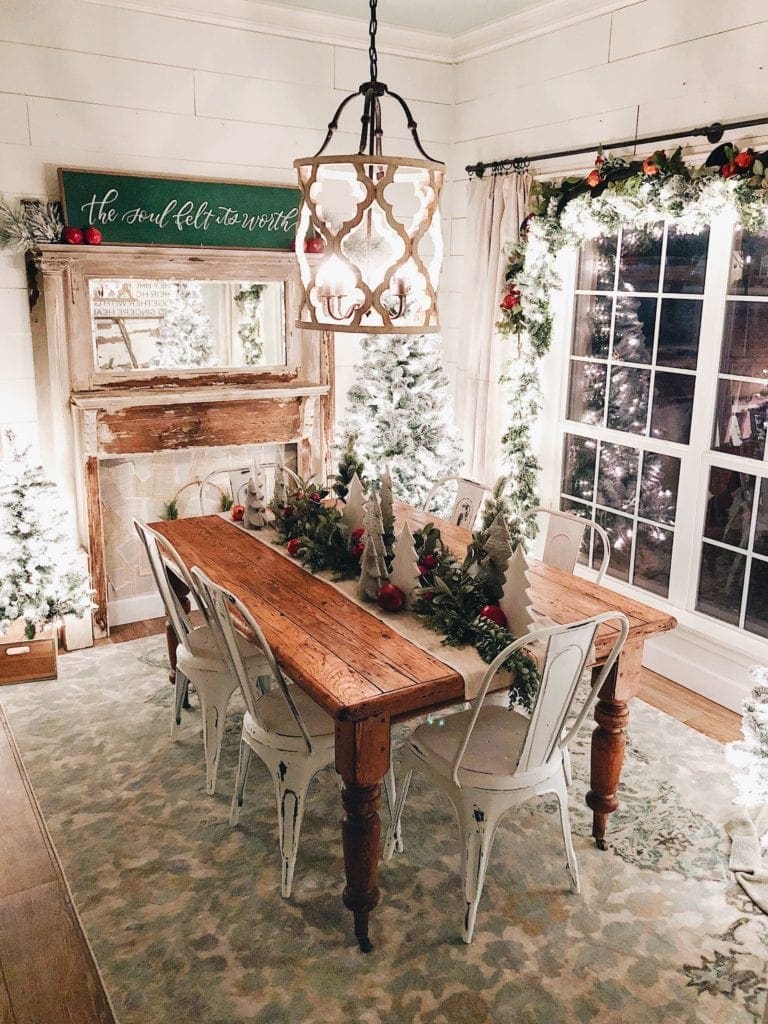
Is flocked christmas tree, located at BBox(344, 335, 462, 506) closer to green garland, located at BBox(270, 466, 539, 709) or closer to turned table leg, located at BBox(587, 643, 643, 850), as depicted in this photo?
green garland, located at BBox(270, 466, 539, 709)

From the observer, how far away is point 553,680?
2260 millimetres

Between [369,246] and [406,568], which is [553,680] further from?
[369,246]

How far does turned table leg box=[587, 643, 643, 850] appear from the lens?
2668 millimetres

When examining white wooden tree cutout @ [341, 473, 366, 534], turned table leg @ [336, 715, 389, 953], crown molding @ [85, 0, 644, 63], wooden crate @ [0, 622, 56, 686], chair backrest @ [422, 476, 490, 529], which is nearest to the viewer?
turned table leg @ [336, 715, 389, 953]

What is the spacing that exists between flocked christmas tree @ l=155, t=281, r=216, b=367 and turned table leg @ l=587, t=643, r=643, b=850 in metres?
2.92

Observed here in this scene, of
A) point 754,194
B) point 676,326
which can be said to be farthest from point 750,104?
point 676,326

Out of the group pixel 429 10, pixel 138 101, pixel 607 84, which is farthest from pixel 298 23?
pixel 607 84

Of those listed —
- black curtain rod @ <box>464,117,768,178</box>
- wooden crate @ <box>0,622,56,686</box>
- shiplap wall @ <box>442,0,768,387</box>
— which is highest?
shiplap wall @ <box>442,0,768,387</box>

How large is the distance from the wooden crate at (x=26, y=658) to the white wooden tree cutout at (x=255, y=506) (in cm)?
121

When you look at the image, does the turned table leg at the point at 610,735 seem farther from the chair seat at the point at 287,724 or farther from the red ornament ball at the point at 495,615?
the chair seat at the point at 287,724

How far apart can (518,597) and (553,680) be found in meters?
0.31

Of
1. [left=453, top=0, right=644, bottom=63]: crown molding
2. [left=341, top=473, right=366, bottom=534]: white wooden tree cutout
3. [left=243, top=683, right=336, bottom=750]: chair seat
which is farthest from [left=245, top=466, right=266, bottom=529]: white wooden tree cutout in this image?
[left=453, top=0, right=644, bottom=63]: crown molding

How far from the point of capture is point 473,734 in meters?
2.59

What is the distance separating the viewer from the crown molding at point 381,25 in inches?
163
